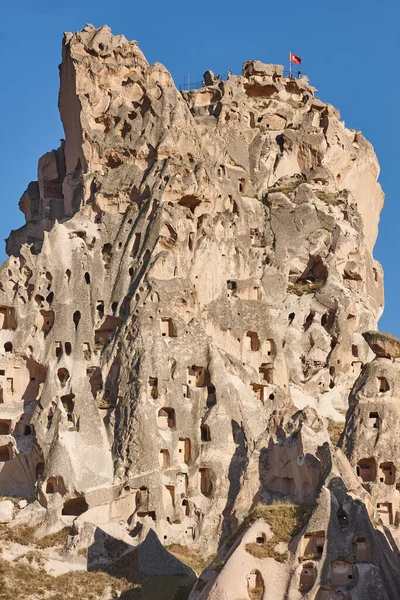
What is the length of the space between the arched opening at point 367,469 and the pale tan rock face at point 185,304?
11.0 inches

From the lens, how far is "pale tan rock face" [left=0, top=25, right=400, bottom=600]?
6369 centimetres

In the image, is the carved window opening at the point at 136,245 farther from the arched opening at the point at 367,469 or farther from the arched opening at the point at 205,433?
the arched opening at the point at 367,469

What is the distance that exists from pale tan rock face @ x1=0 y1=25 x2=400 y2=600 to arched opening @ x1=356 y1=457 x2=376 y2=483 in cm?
28

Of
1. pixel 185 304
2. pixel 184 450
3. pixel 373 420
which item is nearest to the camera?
pixel 373 420

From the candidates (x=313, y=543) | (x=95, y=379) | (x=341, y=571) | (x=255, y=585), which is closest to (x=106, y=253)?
(x=95, y=379)

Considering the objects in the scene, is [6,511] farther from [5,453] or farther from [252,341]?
[252,341]

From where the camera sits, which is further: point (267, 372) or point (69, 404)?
point (267, 372)

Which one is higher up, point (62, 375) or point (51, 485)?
point (62, 375)

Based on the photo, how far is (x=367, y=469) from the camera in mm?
52656

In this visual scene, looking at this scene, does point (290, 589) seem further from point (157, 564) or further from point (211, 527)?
point (211, 527)

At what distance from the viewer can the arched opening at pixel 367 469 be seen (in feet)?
172

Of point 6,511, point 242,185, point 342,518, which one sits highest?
point 242,185

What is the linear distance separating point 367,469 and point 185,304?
21.5m

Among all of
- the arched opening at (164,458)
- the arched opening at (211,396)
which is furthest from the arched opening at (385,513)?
the arched opening at (211,396)
